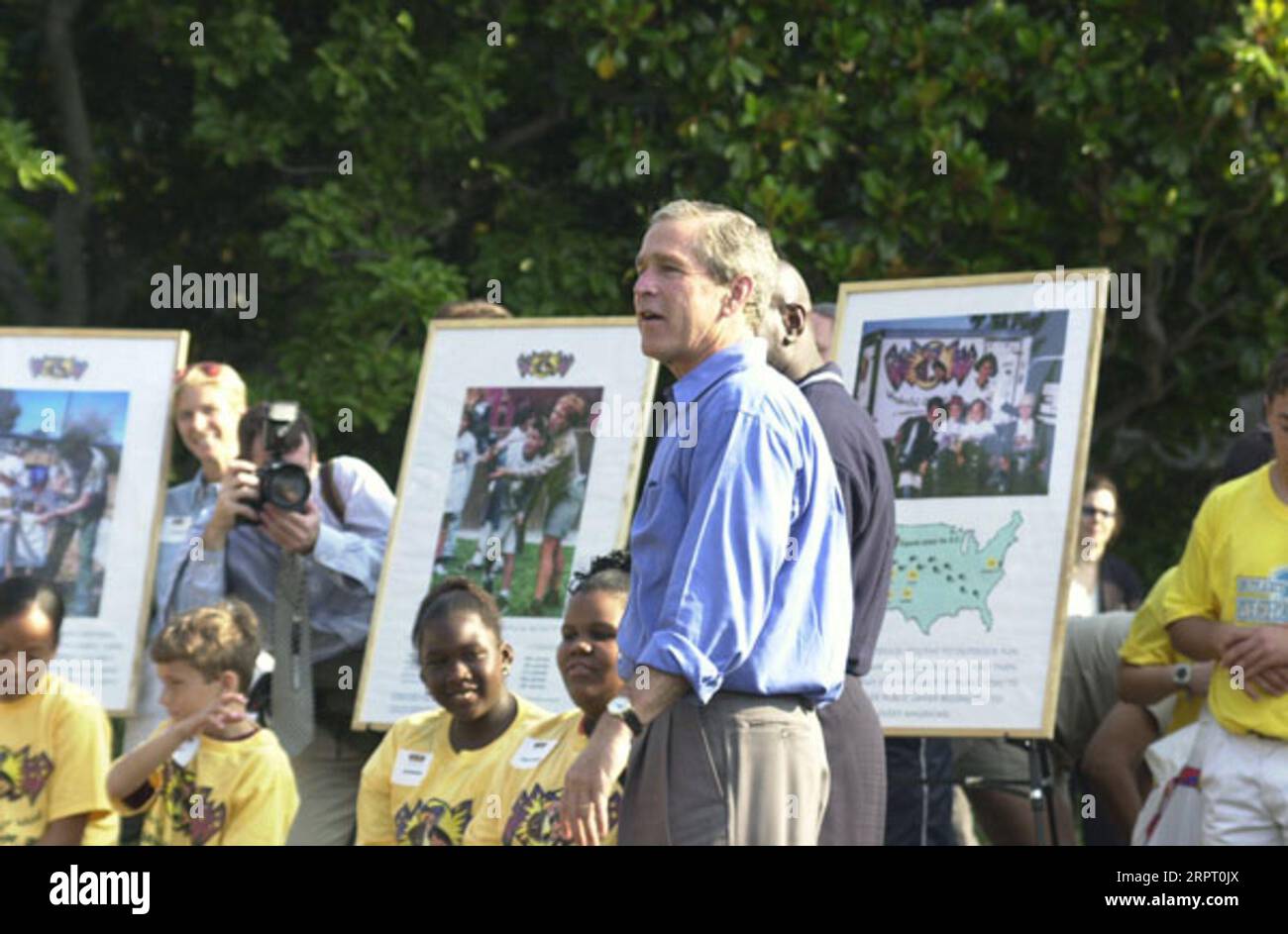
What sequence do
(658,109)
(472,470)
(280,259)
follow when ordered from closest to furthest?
(472,470)
(658,109)
(280,259)

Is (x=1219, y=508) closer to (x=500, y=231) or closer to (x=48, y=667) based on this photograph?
(x=48, y=667)

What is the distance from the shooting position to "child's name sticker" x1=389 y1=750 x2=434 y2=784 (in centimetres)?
700

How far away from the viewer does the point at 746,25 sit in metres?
11.0

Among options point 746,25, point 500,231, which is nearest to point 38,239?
point 500,231

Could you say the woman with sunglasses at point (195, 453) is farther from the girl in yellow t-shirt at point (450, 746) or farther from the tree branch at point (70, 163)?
the tree branch at point (70, 163)

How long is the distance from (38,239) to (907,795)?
6601 millimetres

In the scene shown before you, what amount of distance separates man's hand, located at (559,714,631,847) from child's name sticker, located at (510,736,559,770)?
1673 millimetres

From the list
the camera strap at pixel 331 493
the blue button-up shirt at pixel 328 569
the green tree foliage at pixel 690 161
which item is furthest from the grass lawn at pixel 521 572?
the green tree foliage at pixel 690 161

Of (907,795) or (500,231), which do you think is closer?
(907,795)

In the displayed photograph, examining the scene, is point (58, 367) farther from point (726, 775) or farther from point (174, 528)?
point (726, 775)

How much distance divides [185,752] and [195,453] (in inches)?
50.6

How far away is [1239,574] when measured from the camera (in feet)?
22.2

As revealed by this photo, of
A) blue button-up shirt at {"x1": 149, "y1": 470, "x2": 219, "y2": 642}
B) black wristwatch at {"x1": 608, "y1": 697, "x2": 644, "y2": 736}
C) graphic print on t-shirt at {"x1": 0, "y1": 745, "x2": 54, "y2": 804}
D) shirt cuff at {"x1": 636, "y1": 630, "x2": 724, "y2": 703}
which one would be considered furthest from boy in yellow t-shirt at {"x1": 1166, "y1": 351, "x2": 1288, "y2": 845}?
graphic print on t-shirt at {"x1": 0, "y1": 745, "x2": 54, "y2": 804}

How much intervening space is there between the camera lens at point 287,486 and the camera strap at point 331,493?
1.37 ft
